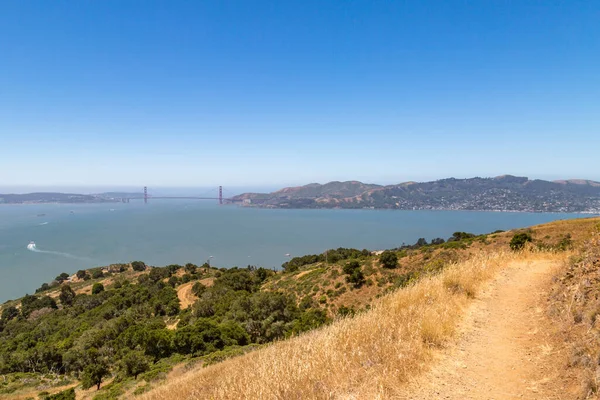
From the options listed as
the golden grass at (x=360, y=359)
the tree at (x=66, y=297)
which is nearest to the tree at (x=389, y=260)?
the golden grass at (x=360, y=359)

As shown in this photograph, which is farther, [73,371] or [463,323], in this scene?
[73,371]

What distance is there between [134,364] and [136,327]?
7.84 meters

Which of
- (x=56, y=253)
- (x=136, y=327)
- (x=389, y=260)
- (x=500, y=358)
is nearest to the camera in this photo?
(x=500, y=358)

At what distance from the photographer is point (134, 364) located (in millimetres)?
16188

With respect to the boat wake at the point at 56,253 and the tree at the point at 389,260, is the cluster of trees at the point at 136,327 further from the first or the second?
the boat wake at the point at 56,253

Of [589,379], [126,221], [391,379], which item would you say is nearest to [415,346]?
[391,379]

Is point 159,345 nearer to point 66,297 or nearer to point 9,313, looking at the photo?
point 66,297

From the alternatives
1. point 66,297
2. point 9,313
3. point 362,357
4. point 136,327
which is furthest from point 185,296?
point 362,357

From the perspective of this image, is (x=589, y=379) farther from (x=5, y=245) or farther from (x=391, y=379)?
(x=5, y=245)

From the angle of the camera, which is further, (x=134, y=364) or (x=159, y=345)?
(x=159, y=345)

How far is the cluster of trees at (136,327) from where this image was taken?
56.0 ft

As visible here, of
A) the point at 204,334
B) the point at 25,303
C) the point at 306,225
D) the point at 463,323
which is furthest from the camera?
the point at 306,225

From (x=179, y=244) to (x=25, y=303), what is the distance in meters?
65.4

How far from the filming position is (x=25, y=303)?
40.9 meters
